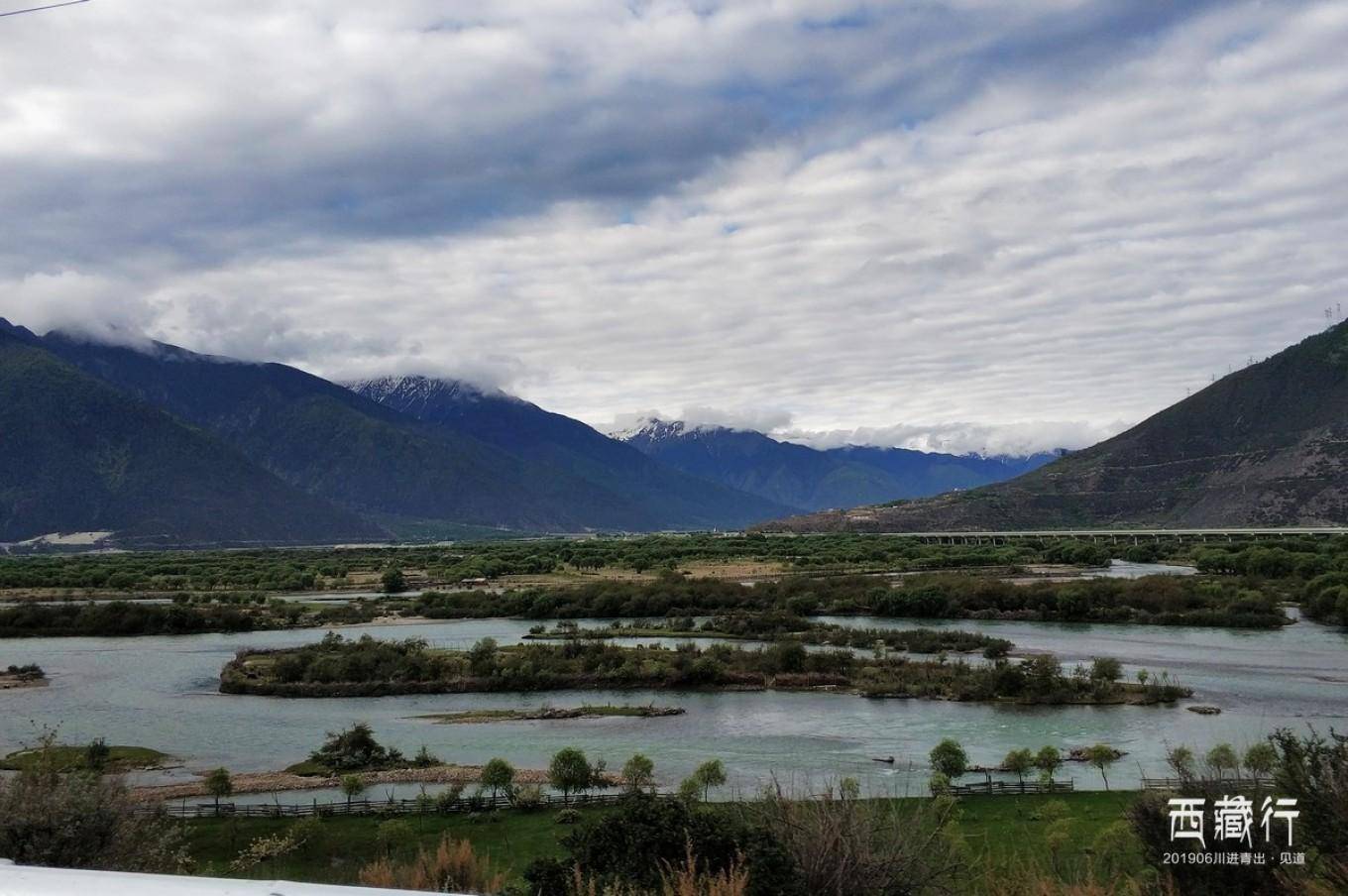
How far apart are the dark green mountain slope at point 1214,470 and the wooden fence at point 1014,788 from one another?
121m

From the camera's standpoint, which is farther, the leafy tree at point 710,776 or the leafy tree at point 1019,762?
the leafy tree at point 1019,762

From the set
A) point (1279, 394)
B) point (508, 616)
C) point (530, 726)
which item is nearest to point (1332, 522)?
point (1279, 394)

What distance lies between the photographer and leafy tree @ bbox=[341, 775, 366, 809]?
1158 inches

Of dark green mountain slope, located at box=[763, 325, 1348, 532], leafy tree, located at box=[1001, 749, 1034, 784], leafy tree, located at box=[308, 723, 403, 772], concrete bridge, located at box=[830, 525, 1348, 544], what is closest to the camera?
leafy tree, located at box=[1001, 749, 1034, 784]

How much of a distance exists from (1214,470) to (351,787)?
6151 inches

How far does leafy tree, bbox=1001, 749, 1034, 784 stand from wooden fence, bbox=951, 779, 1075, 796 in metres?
0.65

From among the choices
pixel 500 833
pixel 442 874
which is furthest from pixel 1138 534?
pixel 442 874

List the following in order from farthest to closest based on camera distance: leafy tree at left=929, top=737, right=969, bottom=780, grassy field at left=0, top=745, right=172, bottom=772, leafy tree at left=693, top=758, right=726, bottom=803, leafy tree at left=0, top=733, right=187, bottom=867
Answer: grassy field at left=0, top=745, right=172, bottom=772 → leafy tree at left=929, top=737, right=969, bottom=780 → leafy tree at left=693, top=758, right=726, bottom=803 → leafy tree at left=0, top=733, right=187, bottom=867

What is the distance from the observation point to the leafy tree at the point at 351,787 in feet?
96.5

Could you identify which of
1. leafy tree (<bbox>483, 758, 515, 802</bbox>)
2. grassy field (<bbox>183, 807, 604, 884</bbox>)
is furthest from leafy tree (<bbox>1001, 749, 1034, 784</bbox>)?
leafy tree (<bbox>483, 758, 515, 802</bbox>)

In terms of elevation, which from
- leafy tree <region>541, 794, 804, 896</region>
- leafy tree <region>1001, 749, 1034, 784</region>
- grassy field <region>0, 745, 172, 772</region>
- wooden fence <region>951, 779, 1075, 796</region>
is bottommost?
wooden fence <region>951, 779, 1075, 796</region>

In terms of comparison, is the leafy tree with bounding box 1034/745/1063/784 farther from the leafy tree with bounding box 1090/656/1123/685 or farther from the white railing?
the white railing

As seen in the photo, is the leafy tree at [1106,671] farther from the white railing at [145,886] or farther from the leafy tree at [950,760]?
the white railing at [145,886]

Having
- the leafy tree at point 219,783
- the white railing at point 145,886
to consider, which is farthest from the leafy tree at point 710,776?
the white railing at point 145,886
